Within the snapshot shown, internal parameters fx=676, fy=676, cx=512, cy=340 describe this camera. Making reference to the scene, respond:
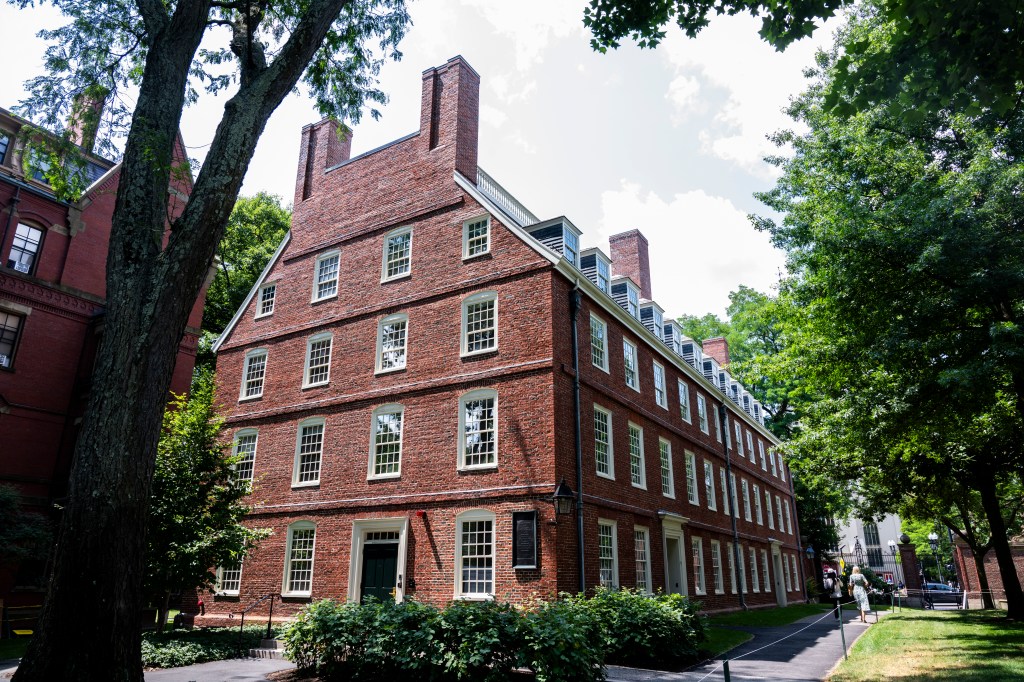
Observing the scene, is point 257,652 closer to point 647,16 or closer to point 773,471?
point 647,16

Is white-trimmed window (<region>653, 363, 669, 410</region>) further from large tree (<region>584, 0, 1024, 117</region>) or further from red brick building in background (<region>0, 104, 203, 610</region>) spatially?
red brick building in background (<region>0, 104, 203, 610</region>)

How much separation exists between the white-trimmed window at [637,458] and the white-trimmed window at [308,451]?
9276mm

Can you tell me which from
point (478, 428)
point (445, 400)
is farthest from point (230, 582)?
point (478, 428)

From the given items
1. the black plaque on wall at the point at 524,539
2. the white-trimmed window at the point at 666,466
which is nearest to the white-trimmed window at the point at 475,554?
the black plaque on wall at the point at 524,539

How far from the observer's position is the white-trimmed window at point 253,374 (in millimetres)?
22766

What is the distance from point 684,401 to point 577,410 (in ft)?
34.7

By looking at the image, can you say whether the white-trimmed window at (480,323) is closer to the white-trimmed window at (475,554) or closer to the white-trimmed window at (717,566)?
the white-trimmed window at (475,554)

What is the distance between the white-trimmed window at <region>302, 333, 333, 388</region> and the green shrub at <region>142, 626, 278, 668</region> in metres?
7.42

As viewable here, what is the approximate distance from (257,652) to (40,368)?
47.9ft

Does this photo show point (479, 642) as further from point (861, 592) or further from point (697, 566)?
point (861, 592)

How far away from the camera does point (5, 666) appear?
13344mm

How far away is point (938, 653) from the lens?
13.3 metres

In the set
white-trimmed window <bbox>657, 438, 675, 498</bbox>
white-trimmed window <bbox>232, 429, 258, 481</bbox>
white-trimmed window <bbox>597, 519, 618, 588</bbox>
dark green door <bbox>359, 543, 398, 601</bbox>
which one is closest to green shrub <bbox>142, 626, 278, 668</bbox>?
dark green door <bbox>359, 543, 398, 601</bbox>

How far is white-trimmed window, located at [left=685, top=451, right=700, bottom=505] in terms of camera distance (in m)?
24.6
